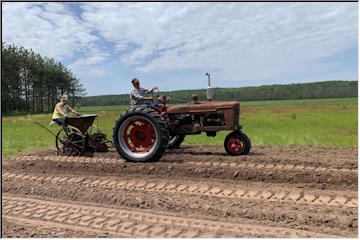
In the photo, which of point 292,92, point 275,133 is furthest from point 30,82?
point 292,92

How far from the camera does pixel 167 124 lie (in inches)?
305

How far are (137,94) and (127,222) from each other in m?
4.09

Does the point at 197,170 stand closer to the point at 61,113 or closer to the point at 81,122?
the point at 81,122

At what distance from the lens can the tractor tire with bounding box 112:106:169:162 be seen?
7.09 meters

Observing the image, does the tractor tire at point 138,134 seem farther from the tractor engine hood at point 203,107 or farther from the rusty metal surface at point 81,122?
the rusty metal surface at point 81,122

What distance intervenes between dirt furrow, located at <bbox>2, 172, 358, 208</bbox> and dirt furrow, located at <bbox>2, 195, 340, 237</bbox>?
1011mm

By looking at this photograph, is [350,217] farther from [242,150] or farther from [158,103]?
[158,103]

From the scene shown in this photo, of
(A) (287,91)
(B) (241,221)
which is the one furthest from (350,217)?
(A) (287,91)

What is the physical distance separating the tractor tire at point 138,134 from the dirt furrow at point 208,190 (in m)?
1.13

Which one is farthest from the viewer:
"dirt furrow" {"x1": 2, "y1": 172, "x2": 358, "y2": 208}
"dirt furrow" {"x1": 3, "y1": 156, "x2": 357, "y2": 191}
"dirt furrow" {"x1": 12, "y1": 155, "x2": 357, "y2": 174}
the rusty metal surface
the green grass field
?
the green grass field

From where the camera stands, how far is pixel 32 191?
18.2 feet

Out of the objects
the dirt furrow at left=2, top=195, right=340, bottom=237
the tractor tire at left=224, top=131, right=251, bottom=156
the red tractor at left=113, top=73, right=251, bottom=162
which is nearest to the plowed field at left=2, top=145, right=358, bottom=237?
the dirt furrow at left=2, top=195, right=340, bottom=237

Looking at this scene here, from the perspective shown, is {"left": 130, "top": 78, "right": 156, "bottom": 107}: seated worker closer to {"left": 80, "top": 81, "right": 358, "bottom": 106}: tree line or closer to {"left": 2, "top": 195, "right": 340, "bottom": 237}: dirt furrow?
{"left": 2, "top": 195, "right": 340, "bottom": 237}: dirt furrow

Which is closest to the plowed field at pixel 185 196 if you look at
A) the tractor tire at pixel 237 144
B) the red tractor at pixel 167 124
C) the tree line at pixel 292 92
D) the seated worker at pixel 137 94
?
the tractor tire at pixel 237 144
